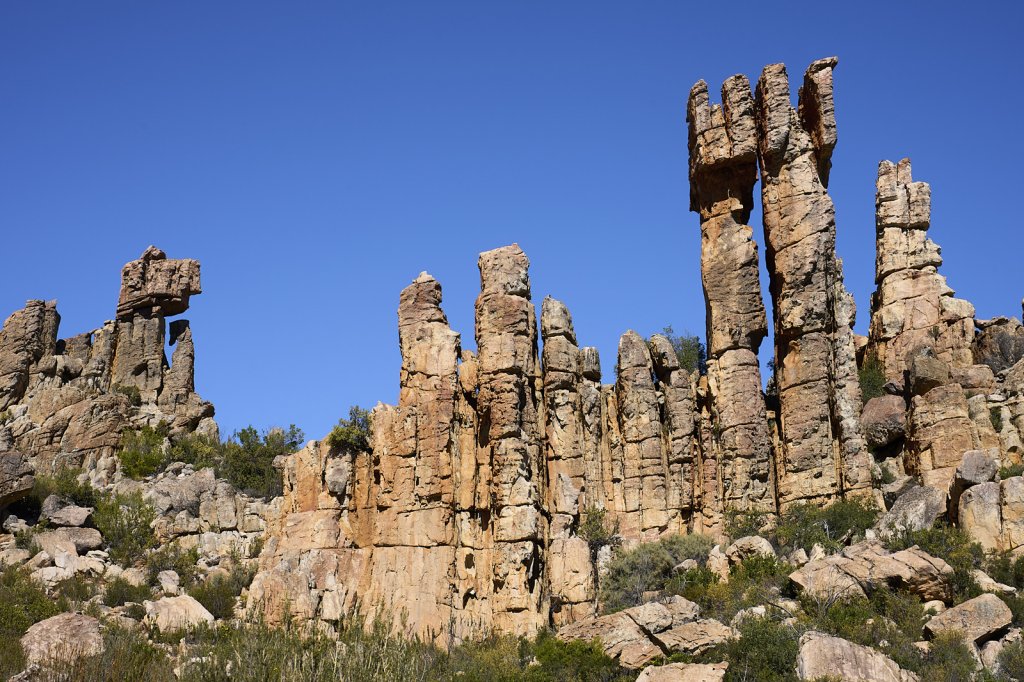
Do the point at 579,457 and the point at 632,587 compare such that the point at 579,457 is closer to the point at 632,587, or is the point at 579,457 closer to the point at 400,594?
the point at 632,587

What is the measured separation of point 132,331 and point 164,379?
7.20ft

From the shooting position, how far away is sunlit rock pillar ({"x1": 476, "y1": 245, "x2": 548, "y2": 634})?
30.3 metres

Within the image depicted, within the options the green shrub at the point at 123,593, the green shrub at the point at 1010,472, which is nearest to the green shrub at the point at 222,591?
the green shrub at the point at 123,593

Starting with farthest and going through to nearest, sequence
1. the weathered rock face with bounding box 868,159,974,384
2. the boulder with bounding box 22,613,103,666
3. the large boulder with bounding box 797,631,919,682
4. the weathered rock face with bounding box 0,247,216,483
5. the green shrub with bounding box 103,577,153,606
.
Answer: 1. the weathered rock face with bounding box 0,247,216,483
2. the weathered rock face with bounding box 868,159,974,384
3. the green shrub with bounding box 103,577,153,606
4. the boulder with bounding box 22,613,103,666
5. the large boulder with bounding box 797,631,919,682

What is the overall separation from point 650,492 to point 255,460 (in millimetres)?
14682

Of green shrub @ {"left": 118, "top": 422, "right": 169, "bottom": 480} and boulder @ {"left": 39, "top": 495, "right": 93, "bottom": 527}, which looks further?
green shrub @ {"left": 118, "top": 422, "right": 169, "bottom": 480}

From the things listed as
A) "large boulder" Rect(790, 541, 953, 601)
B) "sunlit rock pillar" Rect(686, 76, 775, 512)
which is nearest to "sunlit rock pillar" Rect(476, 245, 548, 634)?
"sunlit rock pillar" Rect(686, 76, 775, 512)

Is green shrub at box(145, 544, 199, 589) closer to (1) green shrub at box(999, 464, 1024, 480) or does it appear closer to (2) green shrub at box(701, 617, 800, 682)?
(2) green shrub at box(701, 617, 800, 682)

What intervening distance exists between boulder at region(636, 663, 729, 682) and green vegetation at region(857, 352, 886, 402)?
1391 centimetres

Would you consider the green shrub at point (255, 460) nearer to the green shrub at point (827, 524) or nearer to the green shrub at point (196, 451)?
the green shrub at point (196, 451)

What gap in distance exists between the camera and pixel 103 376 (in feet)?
150

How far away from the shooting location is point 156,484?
128 feet

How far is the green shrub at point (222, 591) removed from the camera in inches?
1250

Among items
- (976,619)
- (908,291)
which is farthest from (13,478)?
(908,291)
